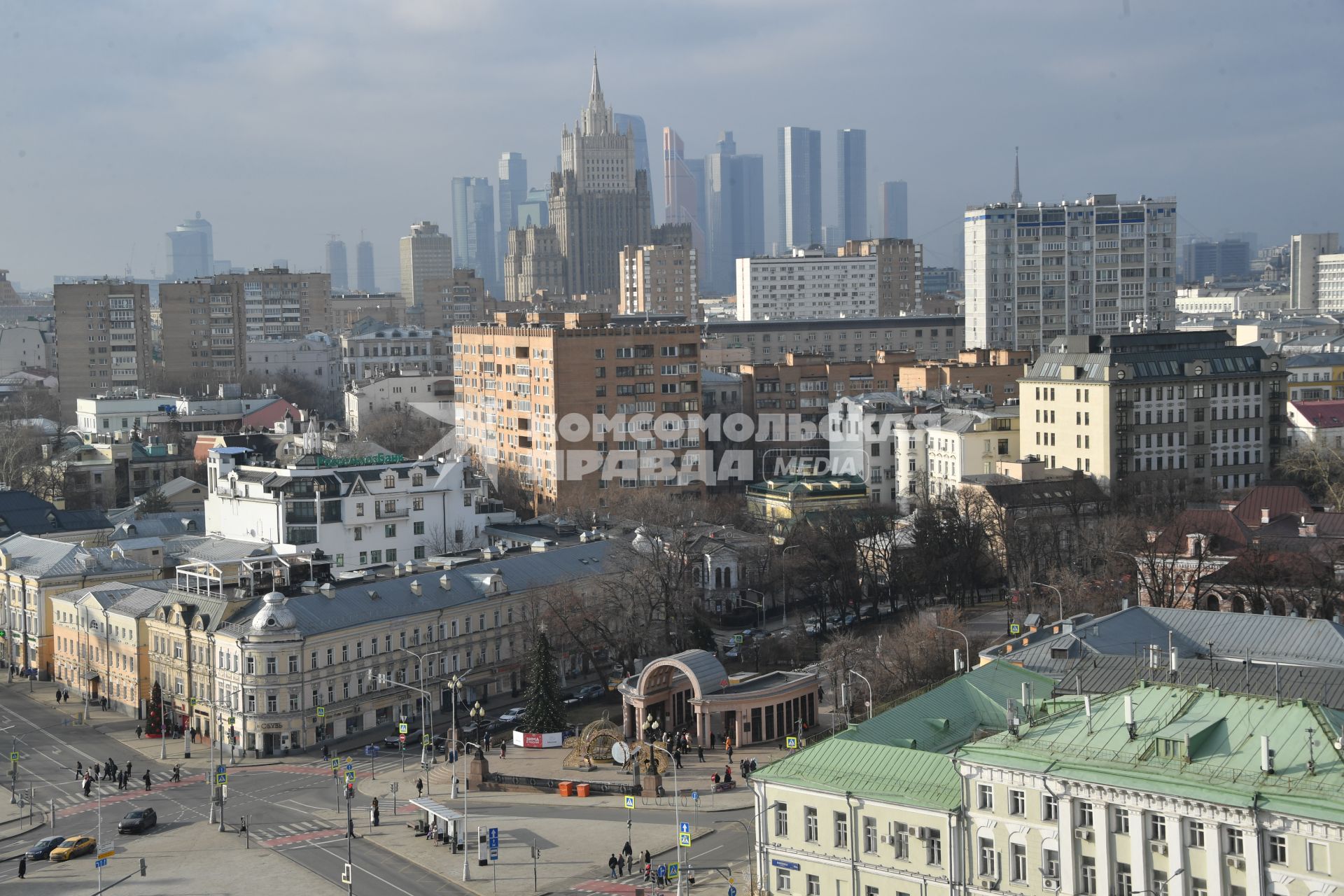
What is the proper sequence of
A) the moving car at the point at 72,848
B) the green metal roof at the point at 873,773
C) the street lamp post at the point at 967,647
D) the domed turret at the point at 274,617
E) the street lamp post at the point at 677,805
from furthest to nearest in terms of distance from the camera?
the domed turret at the point at 274,617 < the street lamp post at the point at 967,647 < the moving car at the point at 72,848 < the street lamp post at the point at 677,805 < the green metal roof at the point at 873,773

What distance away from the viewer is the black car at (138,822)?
61.5m

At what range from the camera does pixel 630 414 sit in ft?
427

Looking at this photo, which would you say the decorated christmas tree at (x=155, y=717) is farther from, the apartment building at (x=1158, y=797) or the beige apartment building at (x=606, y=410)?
the beige apartment building at (x=606, y=410)

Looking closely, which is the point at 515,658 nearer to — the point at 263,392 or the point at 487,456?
the point at 487,456

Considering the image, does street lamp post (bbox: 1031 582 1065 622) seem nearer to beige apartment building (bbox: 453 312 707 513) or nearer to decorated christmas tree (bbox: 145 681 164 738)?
decorated christmas tree (bbox: 145 681 164 738)

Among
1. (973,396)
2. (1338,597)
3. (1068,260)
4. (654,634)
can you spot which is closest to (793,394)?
(973,396)

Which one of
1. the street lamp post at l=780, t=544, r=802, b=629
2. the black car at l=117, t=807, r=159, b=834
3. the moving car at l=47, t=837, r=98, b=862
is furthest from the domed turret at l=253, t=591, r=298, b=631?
the street lamp post at l=780, t=544, r=802, b=629

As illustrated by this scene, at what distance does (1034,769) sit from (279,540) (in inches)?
2459

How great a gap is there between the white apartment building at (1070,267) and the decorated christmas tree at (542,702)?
10829cm

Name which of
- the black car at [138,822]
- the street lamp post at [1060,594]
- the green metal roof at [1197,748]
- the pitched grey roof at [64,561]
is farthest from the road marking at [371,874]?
the pitched grey roof at [64,561]

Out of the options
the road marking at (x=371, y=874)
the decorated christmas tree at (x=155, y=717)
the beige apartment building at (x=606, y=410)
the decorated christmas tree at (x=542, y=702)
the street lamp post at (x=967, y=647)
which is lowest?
the road marking at (x=371, y=874)

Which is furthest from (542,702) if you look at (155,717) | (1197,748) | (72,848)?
(1197,748)

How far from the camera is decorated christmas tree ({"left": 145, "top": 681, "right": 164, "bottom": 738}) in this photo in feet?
251

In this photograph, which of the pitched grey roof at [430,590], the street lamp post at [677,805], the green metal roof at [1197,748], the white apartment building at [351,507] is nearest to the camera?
the green metal roof at [1197,748]
